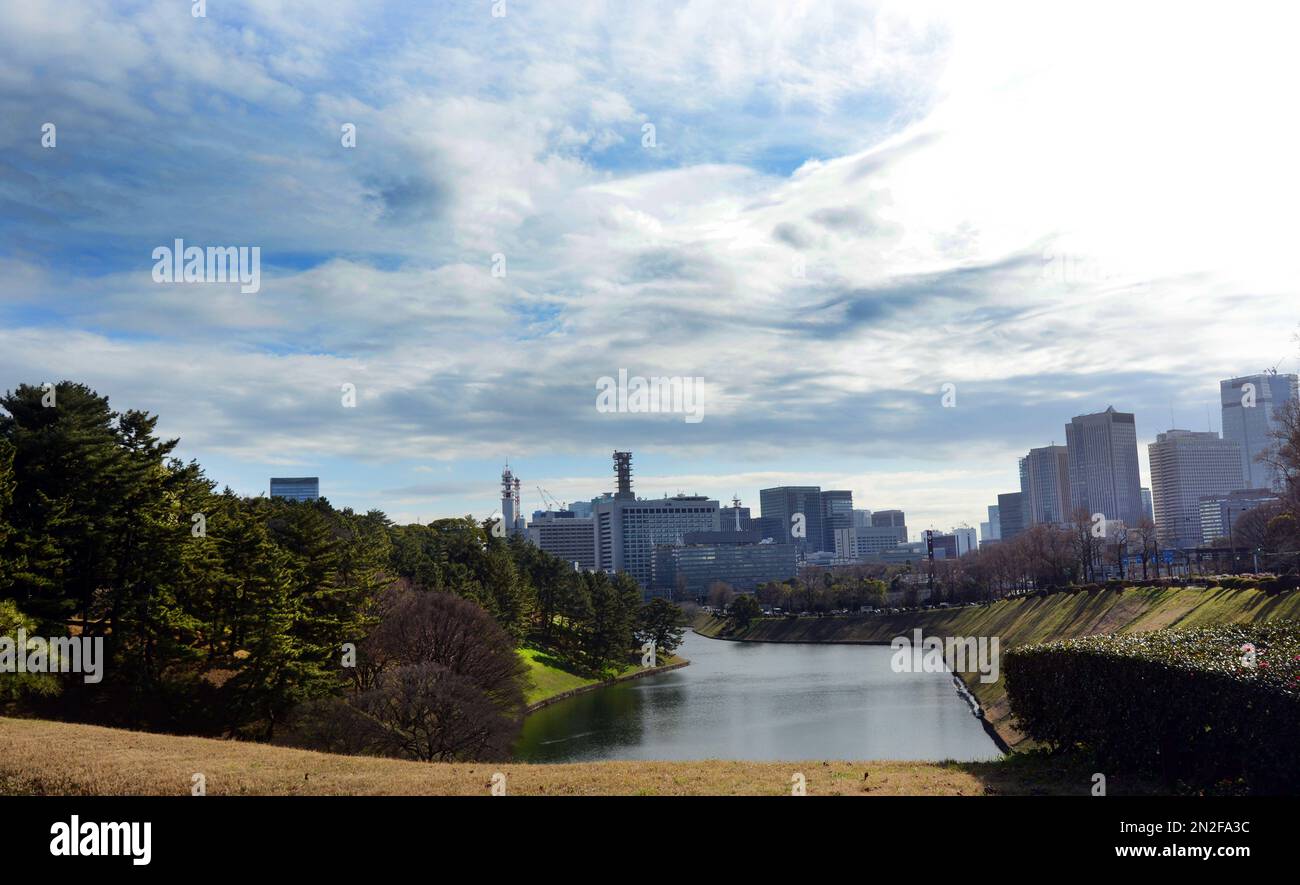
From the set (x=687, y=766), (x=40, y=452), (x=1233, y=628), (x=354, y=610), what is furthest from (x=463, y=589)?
(x=1233, y=628)

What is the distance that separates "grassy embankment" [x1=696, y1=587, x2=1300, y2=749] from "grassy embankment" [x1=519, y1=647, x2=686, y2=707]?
35.2m

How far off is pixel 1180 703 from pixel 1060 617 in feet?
211

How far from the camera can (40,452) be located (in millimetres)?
33125

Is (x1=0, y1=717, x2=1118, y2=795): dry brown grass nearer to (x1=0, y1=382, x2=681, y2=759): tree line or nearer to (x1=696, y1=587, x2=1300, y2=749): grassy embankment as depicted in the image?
(x1=696, y1=587, x2=1300, y2=749): grassy embankment

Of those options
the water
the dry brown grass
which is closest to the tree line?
the water

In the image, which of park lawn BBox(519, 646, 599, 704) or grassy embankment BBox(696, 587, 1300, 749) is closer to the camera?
grassy embankment BBox(696, 587, 1300, 749)

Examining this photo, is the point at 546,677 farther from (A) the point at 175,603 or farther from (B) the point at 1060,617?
(A) the point at 175,603

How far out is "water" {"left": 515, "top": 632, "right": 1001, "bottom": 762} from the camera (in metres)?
46.2

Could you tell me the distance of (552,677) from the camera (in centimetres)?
8169

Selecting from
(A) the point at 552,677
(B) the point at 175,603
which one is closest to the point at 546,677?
(A) the point at 552,677

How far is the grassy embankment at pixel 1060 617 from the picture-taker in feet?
159

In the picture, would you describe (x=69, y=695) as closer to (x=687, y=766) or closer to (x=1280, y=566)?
(x=687, y=766)
